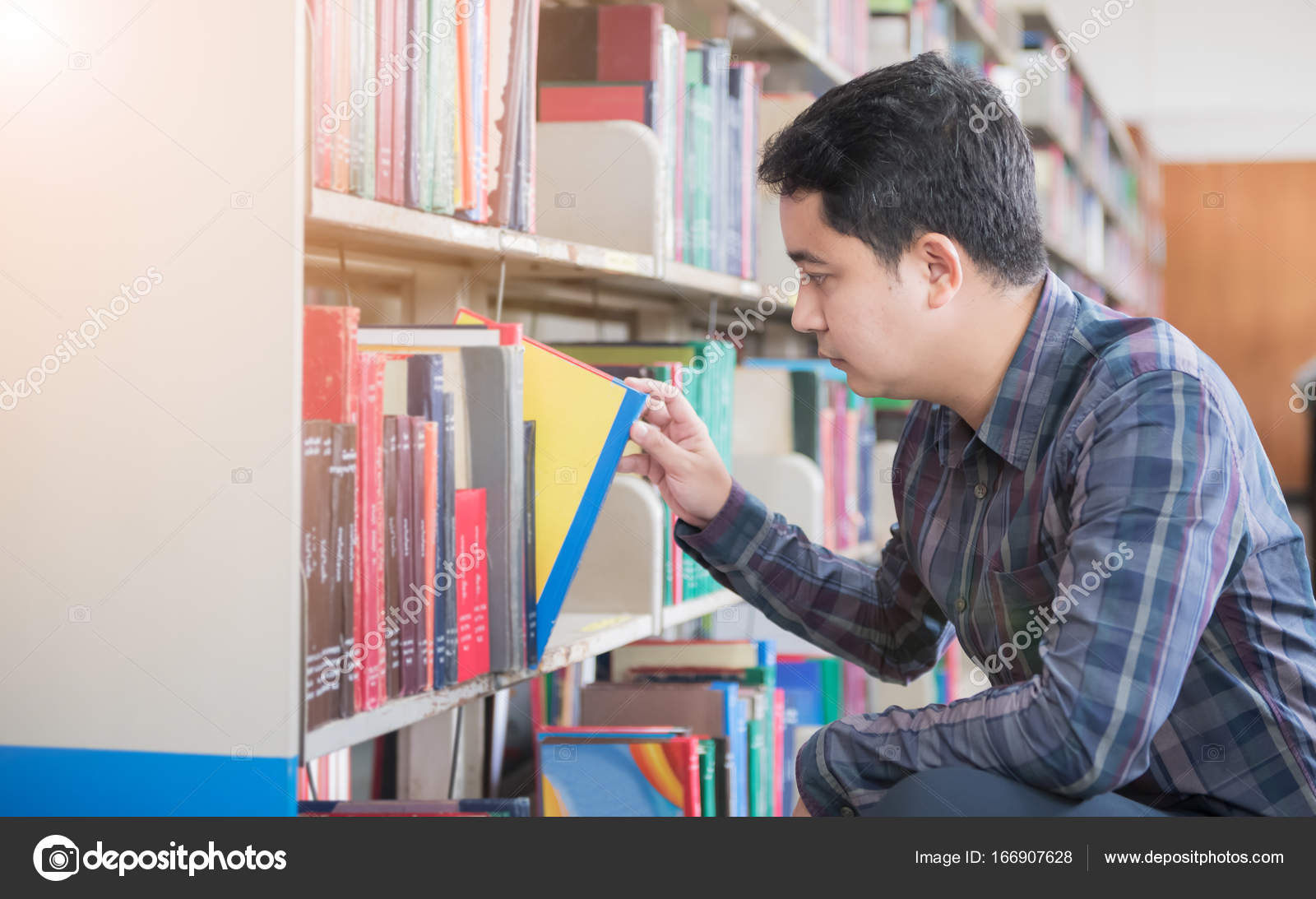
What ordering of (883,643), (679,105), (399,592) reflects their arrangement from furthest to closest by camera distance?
(679,105) < (883,643) < (399,592)

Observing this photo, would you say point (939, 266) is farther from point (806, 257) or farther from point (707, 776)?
point (707, 776)

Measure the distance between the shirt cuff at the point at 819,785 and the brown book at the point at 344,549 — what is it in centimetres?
38

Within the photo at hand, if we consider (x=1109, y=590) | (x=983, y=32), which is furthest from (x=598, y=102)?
(x=983, y=32)

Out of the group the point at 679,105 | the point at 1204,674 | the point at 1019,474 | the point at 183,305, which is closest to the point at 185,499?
the point at 183,305

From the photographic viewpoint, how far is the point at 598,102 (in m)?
1.54

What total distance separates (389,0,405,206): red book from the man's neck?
1.65ft

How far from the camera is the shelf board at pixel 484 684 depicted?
874 millimetres

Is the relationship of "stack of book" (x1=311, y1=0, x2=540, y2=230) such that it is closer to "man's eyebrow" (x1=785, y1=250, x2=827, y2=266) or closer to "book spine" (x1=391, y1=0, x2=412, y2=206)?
"book spine" (x1=391, y1=0, x2=412, y2=206)

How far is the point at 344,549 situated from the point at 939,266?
1.85ft

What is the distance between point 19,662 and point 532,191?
64 centimetres

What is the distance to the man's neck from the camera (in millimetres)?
1077

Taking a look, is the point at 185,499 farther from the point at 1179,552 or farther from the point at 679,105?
the point at 679,105
